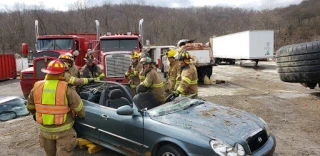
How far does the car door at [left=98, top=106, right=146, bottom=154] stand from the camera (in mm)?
3654

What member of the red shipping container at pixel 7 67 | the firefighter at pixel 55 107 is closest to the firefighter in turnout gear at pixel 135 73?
the firefighter at pixel 55 107

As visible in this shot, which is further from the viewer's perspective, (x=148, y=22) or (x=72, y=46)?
(x=148, y=22)

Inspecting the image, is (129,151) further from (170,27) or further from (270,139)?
(170,27)

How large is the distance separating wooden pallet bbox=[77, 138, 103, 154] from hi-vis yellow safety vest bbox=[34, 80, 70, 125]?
1.48m

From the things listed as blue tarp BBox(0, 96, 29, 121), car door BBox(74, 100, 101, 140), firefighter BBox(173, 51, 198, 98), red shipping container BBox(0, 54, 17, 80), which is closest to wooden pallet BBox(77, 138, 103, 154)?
car door BBox(74, 100, 101, 140)

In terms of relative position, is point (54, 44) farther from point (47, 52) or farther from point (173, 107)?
point (173, 107)

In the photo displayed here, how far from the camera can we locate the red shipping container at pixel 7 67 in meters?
16.4

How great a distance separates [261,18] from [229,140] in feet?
207

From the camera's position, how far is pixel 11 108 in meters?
7.33

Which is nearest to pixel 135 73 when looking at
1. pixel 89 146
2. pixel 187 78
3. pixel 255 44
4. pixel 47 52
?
pixel 187 78

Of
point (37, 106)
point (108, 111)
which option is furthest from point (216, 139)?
point (37, 106)

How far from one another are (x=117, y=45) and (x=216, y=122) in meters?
7.57

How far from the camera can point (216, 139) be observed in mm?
3078

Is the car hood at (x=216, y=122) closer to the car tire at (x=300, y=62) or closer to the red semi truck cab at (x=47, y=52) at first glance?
the car tire at (x=300, y=62)
